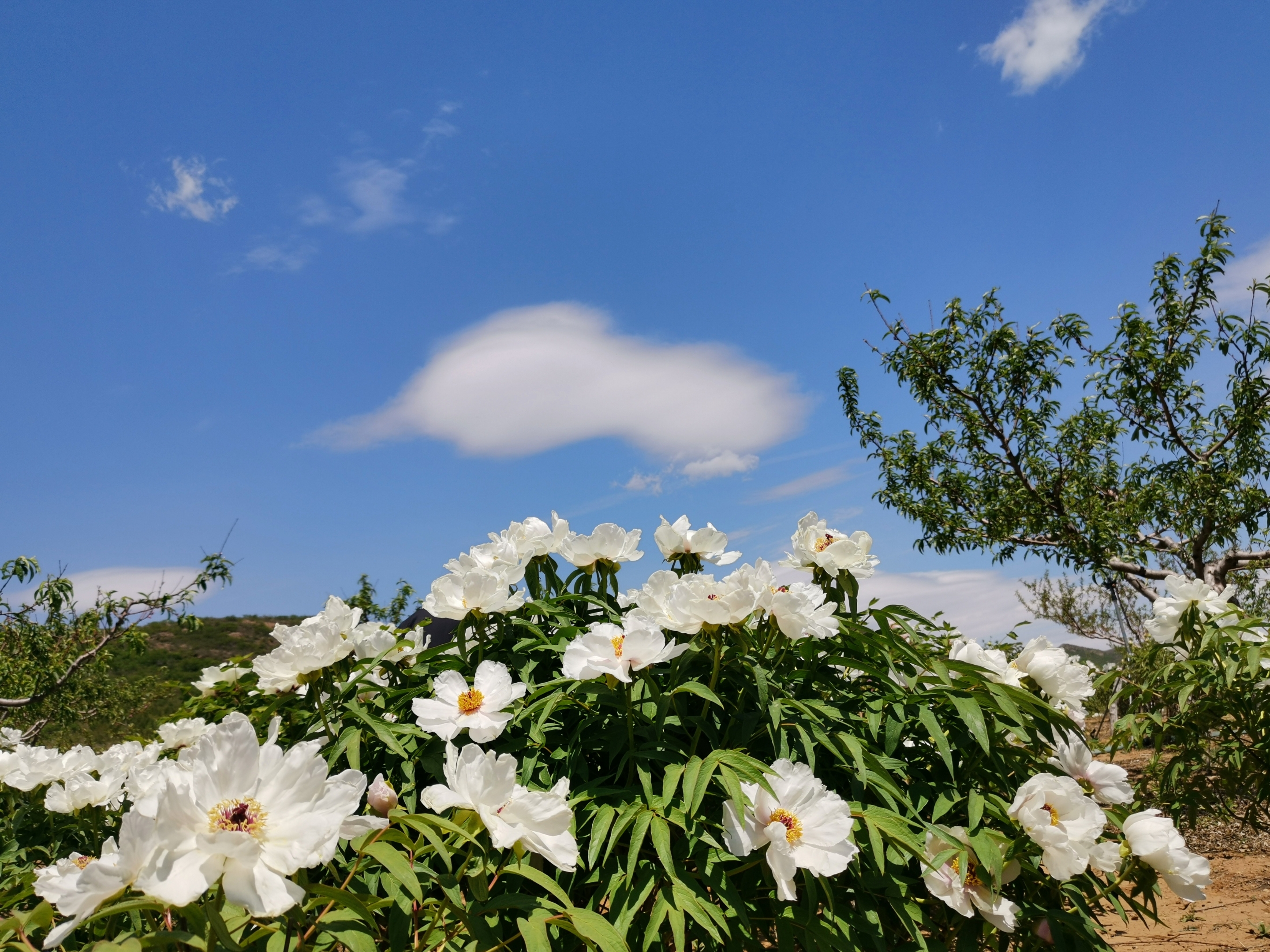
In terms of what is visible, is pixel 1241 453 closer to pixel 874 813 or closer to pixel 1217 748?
pixel 1217 748

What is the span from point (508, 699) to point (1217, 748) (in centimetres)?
265

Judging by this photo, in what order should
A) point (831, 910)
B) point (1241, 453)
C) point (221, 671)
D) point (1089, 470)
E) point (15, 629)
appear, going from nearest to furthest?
1. point (831, 910)
2. point (221, 671)
3. point (15, 629)
4. point (1241, 453)
5. point (1089, 470)

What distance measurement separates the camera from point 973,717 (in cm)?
140

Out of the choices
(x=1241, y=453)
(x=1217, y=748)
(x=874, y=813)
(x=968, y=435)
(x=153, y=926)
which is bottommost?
(x=1217, y=748)

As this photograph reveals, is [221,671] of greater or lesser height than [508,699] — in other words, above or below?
above

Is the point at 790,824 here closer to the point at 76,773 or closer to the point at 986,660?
the point at 986,660

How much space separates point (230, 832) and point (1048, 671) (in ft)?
5.68

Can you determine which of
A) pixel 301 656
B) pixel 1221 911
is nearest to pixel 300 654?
pixel 301 656

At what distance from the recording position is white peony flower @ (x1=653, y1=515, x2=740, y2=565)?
1.84 m

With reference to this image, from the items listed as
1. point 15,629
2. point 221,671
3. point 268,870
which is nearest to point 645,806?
point 268,870

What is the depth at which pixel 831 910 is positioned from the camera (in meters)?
1.24

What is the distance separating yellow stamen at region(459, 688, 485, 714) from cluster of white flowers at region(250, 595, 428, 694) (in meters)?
0.29


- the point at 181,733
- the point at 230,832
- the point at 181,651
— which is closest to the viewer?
the point at 230,832

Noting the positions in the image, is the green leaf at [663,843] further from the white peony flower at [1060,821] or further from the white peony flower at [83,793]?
the white peony flower at [83,793]
